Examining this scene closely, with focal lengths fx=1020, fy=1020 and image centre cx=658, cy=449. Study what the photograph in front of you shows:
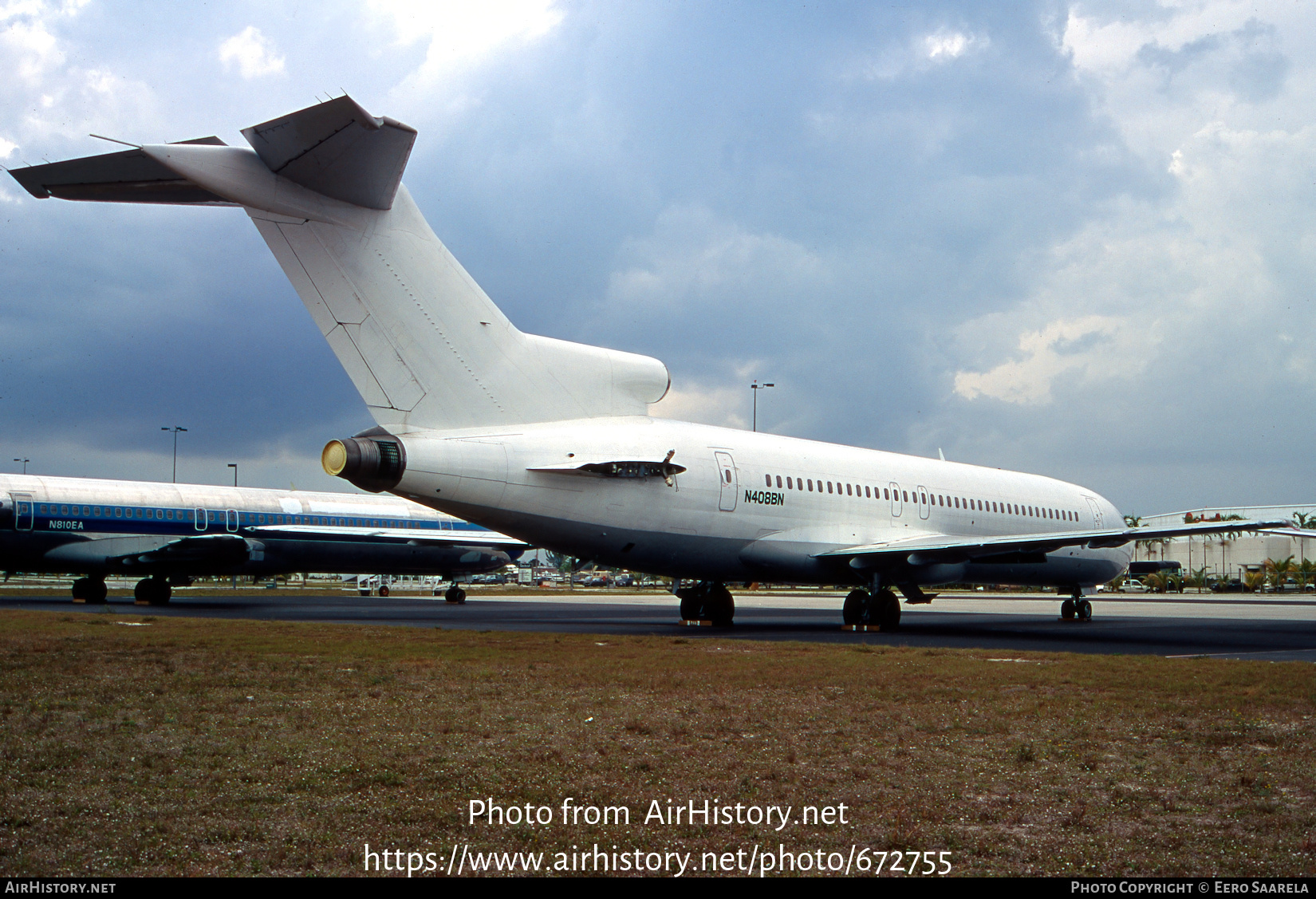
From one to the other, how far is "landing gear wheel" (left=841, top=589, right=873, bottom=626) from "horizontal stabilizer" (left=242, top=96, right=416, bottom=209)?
12.0 metres

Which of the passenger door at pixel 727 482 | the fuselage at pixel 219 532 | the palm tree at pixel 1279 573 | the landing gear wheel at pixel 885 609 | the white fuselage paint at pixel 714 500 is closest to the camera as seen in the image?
the white fuselage paint at pixel 714 500

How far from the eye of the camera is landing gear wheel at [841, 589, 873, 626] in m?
20.2

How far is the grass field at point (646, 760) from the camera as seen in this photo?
4.42 m

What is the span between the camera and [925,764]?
6086 mm

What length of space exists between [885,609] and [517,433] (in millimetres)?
8572

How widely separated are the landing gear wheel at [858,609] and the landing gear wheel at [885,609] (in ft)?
0.46

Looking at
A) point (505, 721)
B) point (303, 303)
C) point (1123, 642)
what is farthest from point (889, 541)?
point (505, 721)

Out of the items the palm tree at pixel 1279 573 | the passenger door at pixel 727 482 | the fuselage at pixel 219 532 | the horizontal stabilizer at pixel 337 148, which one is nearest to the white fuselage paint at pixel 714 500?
the passenger door at pixel 727 482

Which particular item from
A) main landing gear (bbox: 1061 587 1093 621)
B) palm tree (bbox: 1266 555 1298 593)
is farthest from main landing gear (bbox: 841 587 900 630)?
palm tree (bbox: 1266 555 1298 593)

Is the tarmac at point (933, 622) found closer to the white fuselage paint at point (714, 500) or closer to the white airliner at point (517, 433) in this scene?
the white fuselage paint at point (714, 500)

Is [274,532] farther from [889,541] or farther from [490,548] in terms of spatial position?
[889,541]

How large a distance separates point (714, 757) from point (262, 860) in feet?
9.40

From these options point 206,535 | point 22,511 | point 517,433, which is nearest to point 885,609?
point 517,433

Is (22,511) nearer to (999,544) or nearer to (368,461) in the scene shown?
(368,461)
